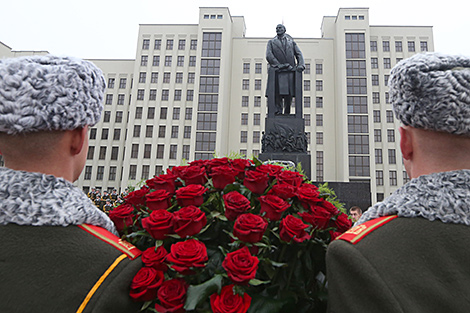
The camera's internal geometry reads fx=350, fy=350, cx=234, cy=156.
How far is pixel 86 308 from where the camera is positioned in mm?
1205

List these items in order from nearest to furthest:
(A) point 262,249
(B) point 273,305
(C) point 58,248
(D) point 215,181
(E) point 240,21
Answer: (C) point 58,248 → (B) point 273,305 → (A) point 262,249 → (D) point 215,181 → (E) point 240,21

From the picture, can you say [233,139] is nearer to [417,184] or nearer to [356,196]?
[356,196]

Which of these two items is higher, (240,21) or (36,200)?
(240,21)

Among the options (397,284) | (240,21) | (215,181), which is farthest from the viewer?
(240,21)

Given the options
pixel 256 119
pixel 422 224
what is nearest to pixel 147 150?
pixel 256 119

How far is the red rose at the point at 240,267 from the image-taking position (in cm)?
126

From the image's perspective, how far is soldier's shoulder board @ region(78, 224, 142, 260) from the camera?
1369mm

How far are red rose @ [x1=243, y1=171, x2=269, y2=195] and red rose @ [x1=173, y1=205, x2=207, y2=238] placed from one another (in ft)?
1.13

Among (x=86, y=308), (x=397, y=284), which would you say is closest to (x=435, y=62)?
(x=397, y=284)

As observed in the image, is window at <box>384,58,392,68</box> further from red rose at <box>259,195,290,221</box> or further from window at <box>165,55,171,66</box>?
red rose at <box>259,195,290,221</box>

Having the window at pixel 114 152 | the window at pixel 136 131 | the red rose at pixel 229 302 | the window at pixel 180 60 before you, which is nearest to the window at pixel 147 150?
the window at pixel 136 131

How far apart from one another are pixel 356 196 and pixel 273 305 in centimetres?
795

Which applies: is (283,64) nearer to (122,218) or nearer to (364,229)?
(122,218)

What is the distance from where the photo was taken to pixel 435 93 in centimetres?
125
